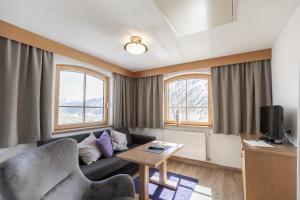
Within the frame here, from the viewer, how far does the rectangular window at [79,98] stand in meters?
2.68

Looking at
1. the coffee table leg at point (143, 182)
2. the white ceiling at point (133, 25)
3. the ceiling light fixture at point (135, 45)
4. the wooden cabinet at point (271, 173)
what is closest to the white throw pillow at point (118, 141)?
the coffee table leg at point (143, 182)

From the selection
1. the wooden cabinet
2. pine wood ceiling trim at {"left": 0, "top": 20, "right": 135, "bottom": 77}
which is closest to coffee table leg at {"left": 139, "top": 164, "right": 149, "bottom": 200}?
the wooden cabinet

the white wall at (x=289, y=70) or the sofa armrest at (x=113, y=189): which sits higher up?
the white wall at (x=289, y=70)

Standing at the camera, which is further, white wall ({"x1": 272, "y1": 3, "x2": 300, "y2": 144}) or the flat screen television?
the flat screen television

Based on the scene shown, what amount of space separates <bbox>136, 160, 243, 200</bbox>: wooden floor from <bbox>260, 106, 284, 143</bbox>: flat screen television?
96 cm

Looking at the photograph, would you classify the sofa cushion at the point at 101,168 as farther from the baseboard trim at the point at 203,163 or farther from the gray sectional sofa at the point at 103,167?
the baseboard trim at the point at 203,163

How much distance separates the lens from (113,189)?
1.36m

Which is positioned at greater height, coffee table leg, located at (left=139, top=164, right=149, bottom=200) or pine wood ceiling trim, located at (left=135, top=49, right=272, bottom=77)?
pine wood ceiling trim, located at (left=135, top=49, right=272, bottom=77)

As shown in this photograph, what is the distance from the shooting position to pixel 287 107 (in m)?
1.90

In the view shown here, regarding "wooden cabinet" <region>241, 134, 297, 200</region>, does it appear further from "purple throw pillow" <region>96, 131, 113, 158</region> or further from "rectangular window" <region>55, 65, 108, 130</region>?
"rectangular window" <region>55, 65, 108, 130</region>

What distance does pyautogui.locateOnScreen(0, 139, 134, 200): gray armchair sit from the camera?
2.98 feet

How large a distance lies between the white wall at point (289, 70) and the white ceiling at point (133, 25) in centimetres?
13

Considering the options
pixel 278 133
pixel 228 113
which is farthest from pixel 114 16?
pixel 228 113

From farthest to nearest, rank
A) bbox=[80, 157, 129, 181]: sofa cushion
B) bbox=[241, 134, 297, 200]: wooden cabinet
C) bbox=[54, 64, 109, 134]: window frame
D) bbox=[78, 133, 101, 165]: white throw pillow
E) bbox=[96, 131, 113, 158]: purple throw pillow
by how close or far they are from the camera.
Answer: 1. bbox=[54, 64, 109, 134]: window frame
2. bbox=[96, 131, 113, 158]: purple throw pillow
3. bbox=[78, 133, 101, 165]: white throw pillow
4. bbox=[80, 157, 129, 181]: sofa cushion
5. bbox=[241, 134, 297, 200]: wooden cabinet
